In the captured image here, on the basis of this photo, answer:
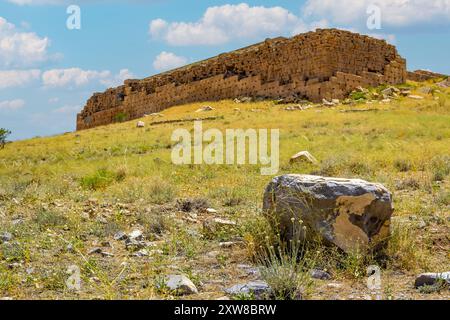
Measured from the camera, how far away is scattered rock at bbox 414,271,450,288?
14.6 ft

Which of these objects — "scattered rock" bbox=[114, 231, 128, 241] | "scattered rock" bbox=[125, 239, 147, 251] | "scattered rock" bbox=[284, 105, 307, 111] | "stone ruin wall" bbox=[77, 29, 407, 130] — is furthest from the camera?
"stone ruin wall" bbox=[77, 29, 407, 130]

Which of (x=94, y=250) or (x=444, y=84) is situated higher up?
(x=444, y=84)

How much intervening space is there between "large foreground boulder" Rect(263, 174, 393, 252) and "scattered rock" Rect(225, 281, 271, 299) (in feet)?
2.88

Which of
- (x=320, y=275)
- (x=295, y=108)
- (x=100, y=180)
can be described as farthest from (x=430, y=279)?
(x=295, y=108)

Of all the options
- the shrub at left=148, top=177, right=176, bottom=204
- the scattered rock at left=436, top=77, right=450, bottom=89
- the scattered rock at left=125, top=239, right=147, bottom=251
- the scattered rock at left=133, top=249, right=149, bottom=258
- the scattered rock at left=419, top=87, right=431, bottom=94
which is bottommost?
the scattered rock at left=133, top=249, right=149, bottom=258

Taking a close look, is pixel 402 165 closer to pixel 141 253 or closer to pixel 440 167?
pixel 440 167

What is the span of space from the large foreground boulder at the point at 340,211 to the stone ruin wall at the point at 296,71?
20.8 m

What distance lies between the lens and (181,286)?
14.3ft

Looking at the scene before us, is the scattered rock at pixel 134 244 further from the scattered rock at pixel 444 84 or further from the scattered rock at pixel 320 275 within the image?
the scattered rock at pixel 444 84

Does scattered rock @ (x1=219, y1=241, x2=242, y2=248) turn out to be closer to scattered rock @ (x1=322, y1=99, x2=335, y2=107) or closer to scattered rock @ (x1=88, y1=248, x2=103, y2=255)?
scattered rock @ (x1=88, y1=248, x2=103, y2=255)

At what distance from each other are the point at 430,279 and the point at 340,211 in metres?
0.99

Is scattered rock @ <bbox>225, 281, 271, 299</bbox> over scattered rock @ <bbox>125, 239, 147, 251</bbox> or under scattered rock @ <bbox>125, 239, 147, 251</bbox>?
under

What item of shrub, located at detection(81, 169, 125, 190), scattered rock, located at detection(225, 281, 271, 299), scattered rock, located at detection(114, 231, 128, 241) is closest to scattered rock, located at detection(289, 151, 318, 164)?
shrub, located at detection(81, 169, 125, 190)

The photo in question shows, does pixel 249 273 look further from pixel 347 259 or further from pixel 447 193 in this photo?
pixel 447 193
